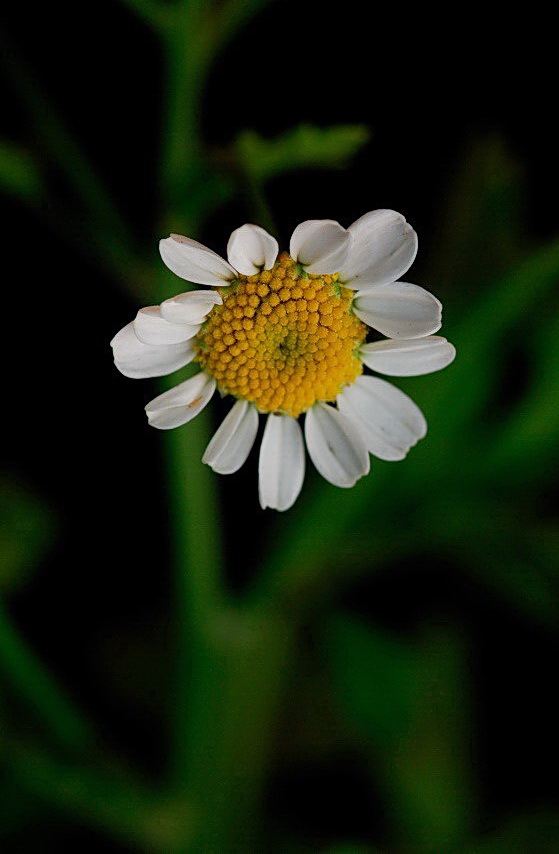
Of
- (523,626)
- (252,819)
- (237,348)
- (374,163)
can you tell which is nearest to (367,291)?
(237,348)

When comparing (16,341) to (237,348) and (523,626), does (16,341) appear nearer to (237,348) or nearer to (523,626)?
(237,348)

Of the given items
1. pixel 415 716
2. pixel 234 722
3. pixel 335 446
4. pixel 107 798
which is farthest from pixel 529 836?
pixel 335 446

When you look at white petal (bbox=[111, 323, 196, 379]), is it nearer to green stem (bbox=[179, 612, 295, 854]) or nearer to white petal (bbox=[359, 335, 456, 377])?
white petal (bbox=[359, 335, 456, 377])

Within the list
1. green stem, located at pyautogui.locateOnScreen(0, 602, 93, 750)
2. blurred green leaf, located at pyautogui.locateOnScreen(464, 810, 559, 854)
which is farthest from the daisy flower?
blurred green leaf, located at pyautogui.locateOnScreen(464, 810, 559, 854)

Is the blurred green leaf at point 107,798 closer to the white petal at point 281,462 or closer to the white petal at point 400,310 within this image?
the white petal at point 281,462

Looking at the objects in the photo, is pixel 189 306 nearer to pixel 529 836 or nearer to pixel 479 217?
pixel 479 217
